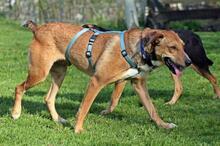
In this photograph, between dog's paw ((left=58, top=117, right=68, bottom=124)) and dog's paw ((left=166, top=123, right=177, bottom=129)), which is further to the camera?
dog's paw ((left=58, top=117, right=68, bottom=124))

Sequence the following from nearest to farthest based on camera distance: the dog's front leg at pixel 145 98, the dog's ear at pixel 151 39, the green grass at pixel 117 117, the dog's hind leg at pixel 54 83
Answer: the green grass at pixel 117 117 → the dog's ear at pixel 151 39 → the dog's front leg at pixel 145 98 → the dog's hind leg at pixel 54 83

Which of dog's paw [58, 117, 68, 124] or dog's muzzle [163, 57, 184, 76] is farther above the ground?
dog's muzzle [163, 57, 184, 76]

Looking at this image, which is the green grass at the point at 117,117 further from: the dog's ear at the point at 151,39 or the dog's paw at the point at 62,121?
the dog's ear at the point at 151,39

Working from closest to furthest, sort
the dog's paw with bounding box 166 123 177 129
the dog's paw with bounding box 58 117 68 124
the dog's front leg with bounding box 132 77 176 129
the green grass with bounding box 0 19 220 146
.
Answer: the green grass with bounding box 0 19 220 146, the dog's paw with bounding box 166 123 177 129, the dog's front leg with bounding box 132 77 176 129, the dog's paw with bounding box 58 117 68 124

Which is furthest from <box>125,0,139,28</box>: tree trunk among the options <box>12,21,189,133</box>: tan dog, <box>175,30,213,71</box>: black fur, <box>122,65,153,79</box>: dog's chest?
<box>122,65,153,79</box>: dog's chest

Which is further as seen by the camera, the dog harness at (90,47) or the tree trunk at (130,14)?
the tree trunk at (130,14)

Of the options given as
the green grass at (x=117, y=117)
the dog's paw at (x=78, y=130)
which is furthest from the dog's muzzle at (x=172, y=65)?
the dog's paw at (x=78, y=130)

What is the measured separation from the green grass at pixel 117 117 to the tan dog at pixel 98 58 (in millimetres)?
273

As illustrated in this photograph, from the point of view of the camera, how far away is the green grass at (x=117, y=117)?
708 cm

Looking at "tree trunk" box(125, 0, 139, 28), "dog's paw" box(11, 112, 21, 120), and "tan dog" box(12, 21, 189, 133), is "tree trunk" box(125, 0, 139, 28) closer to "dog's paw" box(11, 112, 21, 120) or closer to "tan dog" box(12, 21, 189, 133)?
"tan dog" box(12, 21, 189, 133)

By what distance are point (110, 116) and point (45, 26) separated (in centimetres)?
164

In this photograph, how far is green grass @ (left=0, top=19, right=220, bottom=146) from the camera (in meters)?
7.08

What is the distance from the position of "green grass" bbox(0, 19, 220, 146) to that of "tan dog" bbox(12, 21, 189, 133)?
273 millimetres

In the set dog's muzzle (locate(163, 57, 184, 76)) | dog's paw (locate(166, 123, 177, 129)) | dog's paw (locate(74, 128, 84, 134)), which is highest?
dog's muzzle (locate(163, 57, 184, 76))
